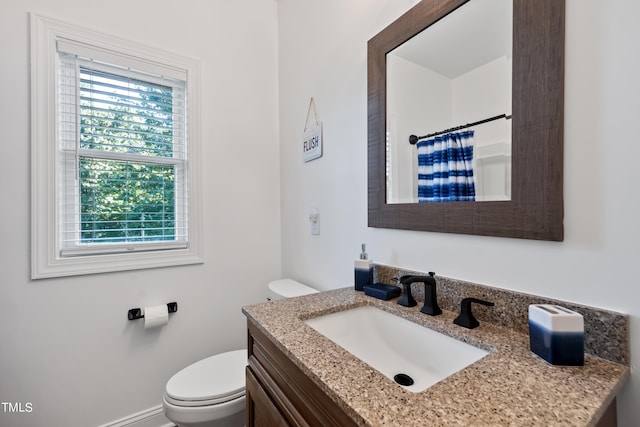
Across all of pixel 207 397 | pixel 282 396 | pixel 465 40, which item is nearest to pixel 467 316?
pixel 282 396

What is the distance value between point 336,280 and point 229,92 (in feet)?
4.50

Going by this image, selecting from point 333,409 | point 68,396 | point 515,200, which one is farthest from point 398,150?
point 68,396

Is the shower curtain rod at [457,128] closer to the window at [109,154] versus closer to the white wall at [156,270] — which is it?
the white wall at [156,270]

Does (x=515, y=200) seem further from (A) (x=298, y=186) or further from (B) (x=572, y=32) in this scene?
(A) (x=298, y=186)

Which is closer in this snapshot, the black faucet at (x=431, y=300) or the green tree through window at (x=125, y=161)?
the black faucet at (x=431, y=300)

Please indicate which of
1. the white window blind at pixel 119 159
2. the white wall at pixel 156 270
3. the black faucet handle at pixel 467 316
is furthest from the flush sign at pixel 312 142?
the black faucet handle at pixel 467 316

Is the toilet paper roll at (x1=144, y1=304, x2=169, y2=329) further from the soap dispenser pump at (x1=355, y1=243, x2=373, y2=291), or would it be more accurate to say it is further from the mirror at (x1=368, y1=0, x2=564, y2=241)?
the mirror at (x1=368, y1=0, x2=564, y2=241)

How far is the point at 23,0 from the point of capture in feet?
4.24

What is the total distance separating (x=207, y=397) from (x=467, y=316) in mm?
1108

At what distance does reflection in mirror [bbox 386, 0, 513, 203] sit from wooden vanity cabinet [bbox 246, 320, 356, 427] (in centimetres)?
71

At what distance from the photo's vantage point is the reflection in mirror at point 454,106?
0.83 metres

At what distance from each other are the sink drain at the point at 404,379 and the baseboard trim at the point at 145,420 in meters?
1.49


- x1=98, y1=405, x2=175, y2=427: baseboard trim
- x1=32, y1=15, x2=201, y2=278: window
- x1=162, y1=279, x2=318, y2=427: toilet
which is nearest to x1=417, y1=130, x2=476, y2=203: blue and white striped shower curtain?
x1=162, y1=279, x2=318, y2=427: toilet

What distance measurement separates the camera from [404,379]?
84 centimetres
